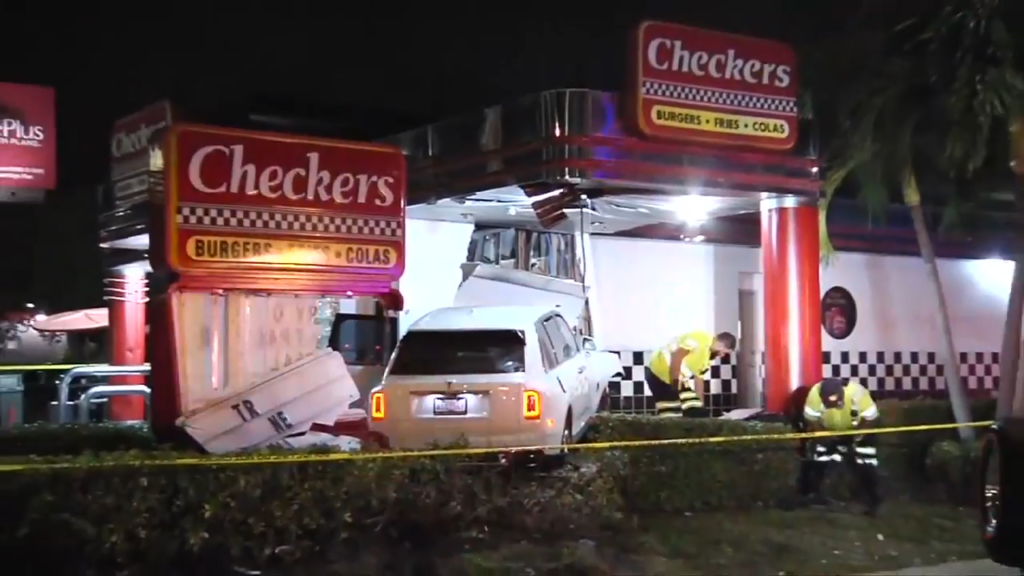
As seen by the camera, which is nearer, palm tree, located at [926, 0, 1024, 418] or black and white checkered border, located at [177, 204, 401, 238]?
black and white checkered border, located at [177, 204, 401, 238]

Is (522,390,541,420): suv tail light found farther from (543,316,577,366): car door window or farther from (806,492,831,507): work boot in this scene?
(806,492,831,507): work boot

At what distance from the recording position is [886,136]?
11664 mm

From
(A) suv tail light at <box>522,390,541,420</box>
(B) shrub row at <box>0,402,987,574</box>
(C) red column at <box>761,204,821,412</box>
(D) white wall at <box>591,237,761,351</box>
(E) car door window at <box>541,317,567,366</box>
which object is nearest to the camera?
(B) shrub row at <box>0,402,987,574</box>

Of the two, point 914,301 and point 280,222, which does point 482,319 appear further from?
point 914,301

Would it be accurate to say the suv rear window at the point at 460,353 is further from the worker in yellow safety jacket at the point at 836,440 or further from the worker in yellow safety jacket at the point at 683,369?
the worker in yellow safety jacket at the point at 836,440

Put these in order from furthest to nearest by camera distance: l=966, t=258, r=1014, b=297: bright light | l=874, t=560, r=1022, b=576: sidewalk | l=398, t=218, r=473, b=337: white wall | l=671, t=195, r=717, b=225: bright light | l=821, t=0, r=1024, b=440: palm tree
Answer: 1. l=966, t=258, r=1014, b=297: bright light
2. l=398, t=218, r=473, b=337: white wall
3. l=671, t=195, r=717, b=225: bright light
4. l=821, t=0, r=1024, b=440: palm tree
5. l=874, t=560, r=1022, b=576: sidewalk

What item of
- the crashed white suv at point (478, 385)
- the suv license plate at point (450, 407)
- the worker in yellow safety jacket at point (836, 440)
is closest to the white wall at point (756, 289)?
the worker in yellow safety jacket at point (836, 440)

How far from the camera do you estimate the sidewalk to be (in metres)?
7.85

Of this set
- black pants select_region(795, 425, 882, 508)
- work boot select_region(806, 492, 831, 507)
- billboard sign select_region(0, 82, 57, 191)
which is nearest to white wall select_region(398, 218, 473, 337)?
black pants select_region(795, 425, 882, 508)

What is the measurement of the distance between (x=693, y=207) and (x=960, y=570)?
4.86 metres

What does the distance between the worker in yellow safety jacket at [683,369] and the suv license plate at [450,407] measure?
11.9 ft

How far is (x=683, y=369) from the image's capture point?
11.8 m

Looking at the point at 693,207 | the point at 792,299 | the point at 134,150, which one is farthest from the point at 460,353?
the point at 134,150

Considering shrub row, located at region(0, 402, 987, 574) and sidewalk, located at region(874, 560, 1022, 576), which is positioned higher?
shrub row, located at region(0, 402, 987, 574)
